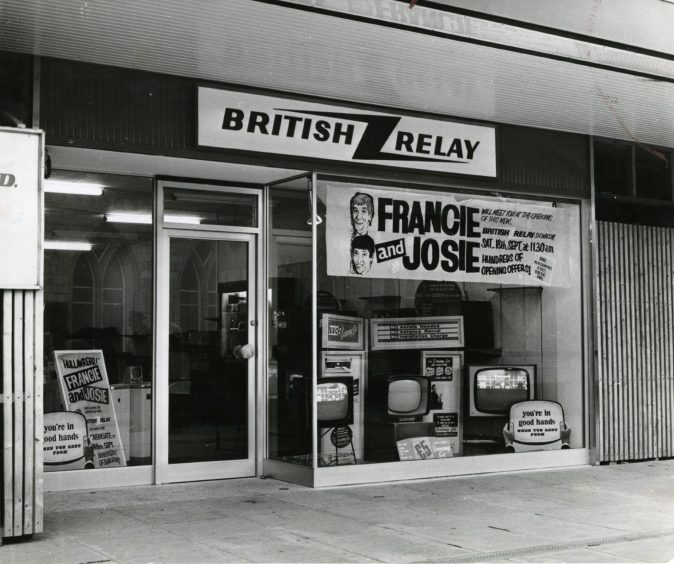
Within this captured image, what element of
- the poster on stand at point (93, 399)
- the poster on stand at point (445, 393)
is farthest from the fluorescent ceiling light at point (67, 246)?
the poster on stand at point (445, 393)

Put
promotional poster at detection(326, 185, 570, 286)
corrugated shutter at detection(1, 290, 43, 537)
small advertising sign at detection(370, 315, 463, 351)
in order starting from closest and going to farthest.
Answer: corrugated shutter at detection(1, 290, 43, 537) → promotional poster at detection(326, 185, 570, 286) → small advertising sign at detection(370, 315, 463, 351)

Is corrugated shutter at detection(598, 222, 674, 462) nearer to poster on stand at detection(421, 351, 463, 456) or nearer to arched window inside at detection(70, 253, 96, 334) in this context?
poster on stand at detection(421, 351, 463, 456)

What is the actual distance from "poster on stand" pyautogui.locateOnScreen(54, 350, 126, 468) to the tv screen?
276 cm

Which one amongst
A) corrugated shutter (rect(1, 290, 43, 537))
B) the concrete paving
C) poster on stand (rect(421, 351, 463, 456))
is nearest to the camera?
the concrete paving

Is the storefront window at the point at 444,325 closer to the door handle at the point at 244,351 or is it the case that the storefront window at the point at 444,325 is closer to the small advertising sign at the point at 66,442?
the door handle at the point at 244,351

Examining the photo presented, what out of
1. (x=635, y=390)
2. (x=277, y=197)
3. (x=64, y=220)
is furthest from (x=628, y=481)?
(x=64, y=220)

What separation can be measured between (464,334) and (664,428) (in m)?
2.90

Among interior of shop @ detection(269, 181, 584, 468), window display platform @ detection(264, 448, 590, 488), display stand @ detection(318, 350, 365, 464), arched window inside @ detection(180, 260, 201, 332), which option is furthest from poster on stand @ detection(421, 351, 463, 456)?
arched window inside @ detection(180, 260, 201, 332)

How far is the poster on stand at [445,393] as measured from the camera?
9.77 metres

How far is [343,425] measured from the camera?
9.18 meters

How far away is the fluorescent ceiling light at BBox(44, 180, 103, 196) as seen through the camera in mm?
8477

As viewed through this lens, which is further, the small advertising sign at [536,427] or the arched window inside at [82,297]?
the small advertising sign at [536,427]

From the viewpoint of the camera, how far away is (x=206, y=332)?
30.1 feet

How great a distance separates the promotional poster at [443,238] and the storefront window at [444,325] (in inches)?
0.5
